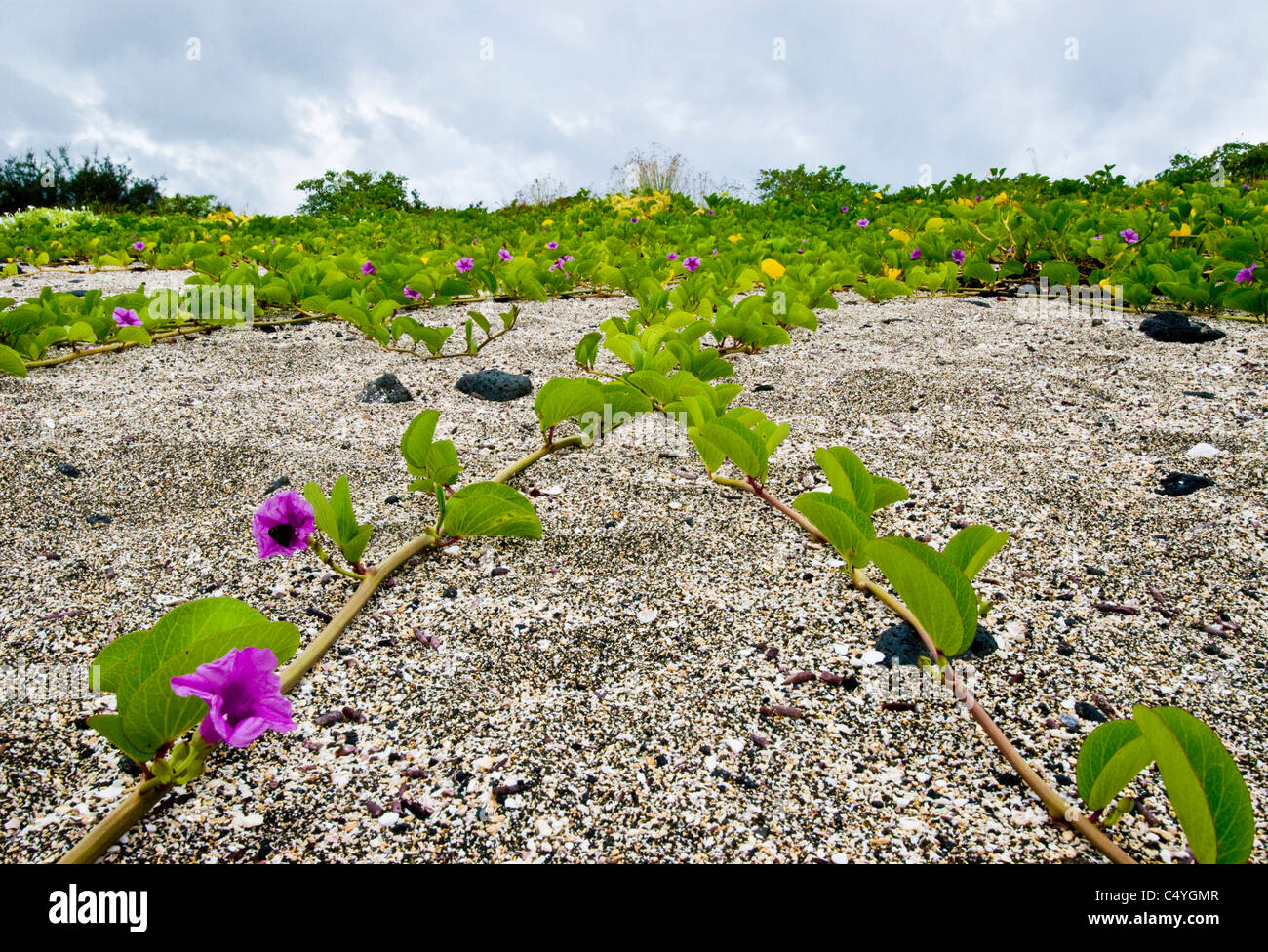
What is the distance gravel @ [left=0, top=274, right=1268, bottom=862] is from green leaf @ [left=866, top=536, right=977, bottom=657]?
0.12 metres

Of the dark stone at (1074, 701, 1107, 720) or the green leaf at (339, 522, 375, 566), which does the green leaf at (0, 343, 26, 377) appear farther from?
the dark stone at (1074, 701, 1107, 720)

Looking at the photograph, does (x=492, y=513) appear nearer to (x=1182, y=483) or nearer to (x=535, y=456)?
(x=535, y=456)

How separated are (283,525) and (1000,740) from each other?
109 cm

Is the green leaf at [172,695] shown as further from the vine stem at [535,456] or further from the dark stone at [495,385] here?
the dark stone at [495,385]

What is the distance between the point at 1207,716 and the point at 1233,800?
0.37 m

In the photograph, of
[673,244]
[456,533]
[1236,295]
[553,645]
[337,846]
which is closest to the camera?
[337,846]

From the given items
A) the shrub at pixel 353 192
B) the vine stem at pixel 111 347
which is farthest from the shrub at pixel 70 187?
the vine stem at pixel 111 347

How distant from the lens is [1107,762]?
773mm

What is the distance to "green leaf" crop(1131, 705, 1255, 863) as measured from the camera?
67 centimetres

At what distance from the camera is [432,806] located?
858 mm

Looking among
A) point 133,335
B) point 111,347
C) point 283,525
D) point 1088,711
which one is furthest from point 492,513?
point 111,347

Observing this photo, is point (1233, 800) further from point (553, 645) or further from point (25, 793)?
point (25, 793)

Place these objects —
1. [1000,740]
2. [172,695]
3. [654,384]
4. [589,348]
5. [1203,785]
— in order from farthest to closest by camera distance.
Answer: [589,348], [654,384], [1000,740], [172,695], [1203,785]
